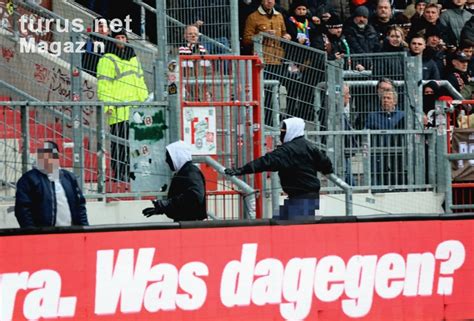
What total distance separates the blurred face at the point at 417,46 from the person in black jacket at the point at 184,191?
669cm

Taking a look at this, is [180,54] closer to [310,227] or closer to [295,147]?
[295,147]

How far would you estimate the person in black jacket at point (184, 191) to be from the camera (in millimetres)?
12148

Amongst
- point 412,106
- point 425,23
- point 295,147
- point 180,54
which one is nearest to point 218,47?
point 180,54

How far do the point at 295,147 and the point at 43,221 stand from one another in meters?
2.82

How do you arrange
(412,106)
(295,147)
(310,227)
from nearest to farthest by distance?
(310,227), (295,147), (412,106)

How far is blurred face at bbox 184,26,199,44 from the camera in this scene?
45.0 ft

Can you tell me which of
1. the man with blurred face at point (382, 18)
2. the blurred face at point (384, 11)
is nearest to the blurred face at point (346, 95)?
the man with blurred face at point (382, 18)

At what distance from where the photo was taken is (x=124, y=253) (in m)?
11.0

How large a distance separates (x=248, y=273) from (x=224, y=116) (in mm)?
2839

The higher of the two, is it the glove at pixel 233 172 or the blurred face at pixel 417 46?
the blurred face at pixel 417 46

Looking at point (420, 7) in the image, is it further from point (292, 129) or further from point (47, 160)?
point (47, 160)

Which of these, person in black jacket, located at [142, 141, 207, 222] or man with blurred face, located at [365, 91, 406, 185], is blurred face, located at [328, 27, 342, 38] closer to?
man with blurred face, located at [365, 91, 406, 185]

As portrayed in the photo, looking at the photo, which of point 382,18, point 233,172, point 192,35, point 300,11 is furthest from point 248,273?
point 382,18

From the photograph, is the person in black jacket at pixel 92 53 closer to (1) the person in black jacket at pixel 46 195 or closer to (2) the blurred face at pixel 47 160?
(1) the person in black jacket at pixel 46 195
